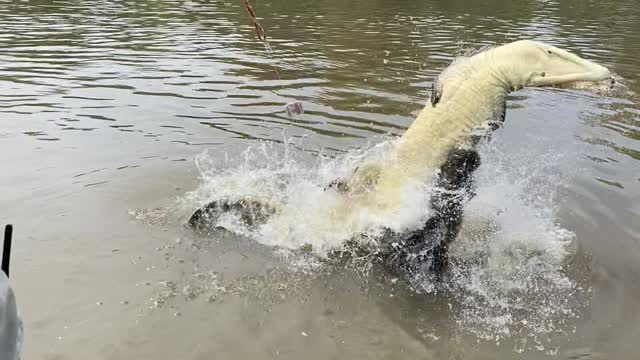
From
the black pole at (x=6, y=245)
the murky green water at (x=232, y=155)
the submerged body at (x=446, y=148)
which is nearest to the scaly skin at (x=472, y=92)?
the submerged body at (x=446, y=148)

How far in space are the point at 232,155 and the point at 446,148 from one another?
3.77 meters

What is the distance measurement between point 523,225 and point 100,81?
8537mm

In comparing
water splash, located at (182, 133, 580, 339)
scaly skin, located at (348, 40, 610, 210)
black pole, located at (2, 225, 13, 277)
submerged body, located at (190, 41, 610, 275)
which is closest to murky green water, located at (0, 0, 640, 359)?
water splash, located at (182, 133, 580, 339)

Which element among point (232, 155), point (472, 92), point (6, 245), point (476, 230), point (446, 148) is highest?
point (6, 245)

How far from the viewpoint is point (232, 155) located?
7.71m

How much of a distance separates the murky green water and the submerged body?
0.44 meters

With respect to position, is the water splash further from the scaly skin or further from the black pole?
the black pole

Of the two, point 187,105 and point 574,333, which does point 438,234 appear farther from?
point 187,105

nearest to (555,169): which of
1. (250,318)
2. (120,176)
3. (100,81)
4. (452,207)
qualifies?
(452,207)

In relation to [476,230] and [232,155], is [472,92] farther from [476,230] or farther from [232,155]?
[232,155]

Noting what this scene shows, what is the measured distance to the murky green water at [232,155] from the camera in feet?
14.0

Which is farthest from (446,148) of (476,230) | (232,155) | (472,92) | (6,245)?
(232,155)

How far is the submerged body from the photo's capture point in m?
4.41

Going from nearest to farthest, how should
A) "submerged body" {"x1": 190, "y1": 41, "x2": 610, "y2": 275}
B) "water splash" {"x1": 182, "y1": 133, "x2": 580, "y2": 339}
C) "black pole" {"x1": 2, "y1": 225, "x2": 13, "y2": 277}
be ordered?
1. "black pole" {"x1": 2, "y1": 225, "x2": 13, "y2": 277}
2. "submerged body" {"x1": 190, "y1": 41, "x2": 610, "y2": 275}
3. "water splash" {"x1": 182, "y1": 133, "x2": 580, "y2": 339}
